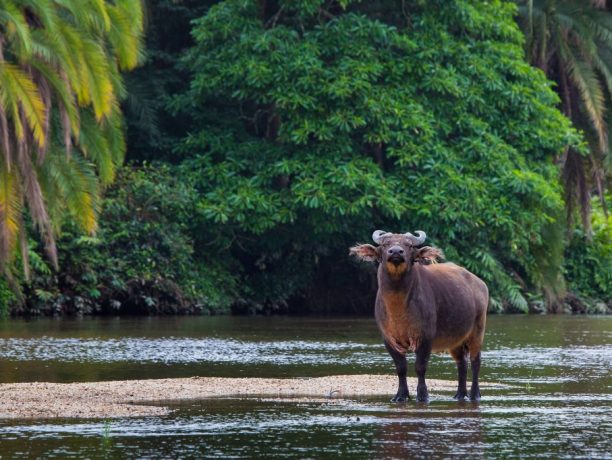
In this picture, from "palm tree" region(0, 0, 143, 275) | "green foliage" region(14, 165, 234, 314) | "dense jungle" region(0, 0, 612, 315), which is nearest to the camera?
"palm tree" region(0, 0, 143, 275)

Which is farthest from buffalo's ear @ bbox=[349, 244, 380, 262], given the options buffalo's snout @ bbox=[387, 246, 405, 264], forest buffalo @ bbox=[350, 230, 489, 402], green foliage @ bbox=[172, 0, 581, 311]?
green foliage @ bbox=[172, 0, 581, 311]

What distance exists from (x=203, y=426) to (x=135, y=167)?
81.3 feet

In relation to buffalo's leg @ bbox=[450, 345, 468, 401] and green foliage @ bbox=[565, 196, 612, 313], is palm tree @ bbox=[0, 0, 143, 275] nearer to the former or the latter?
buffalo's leg @ bbox=[450, 345, 468, 401]

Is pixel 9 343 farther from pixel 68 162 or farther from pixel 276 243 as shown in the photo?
pixel 276 243

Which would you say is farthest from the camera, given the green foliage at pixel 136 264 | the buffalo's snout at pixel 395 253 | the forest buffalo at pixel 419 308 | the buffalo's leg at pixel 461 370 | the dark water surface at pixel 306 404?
the green foliage at pixel 136 264

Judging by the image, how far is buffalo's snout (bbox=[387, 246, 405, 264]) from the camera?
13594 mm

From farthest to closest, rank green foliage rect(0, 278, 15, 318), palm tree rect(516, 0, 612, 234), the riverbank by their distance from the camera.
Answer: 1. palm tree rect(516, 0, 612, 234)
2. green foliage rect(0, 278, 15, 318)
3. the riverbank

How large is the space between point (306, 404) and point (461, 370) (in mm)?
1897

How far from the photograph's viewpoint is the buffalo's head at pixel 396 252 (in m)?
13.7

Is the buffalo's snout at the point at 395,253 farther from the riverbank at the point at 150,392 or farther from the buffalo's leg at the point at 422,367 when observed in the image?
the riverbank at the point at 150,392

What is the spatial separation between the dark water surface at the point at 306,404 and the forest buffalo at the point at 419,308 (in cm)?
43

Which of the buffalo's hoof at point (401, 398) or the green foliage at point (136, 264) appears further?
the green foliage at point (136, 264)

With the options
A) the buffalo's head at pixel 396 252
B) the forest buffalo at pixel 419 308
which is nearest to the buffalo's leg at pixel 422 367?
the forest buffalo at pixel 419 308

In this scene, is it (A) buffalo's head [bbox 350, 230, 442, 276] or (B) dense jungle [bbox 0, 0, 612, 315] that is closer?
(A) buffalo's head [bbox 350, 230, 442, 276]
